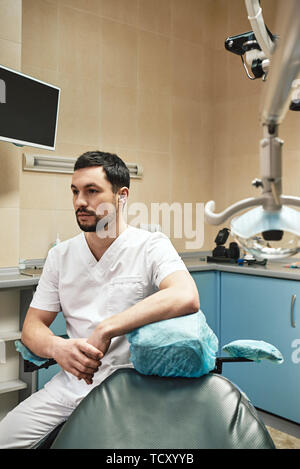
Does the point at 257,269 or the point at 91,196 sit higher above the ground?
the point at 91,196

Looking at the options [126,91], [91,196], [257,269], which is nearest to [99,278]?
[91,196]

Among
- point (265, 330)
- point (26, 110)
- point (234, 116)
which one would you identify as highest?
point (234, 116)

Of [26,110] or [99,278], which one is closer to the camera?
[99,278]

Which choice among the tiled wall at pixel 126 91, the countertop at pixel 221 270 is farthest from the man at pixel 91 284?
the tiled wall at pixel 126 91

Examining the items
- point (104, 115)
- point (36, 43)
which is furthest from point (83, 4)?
point (104, 115)

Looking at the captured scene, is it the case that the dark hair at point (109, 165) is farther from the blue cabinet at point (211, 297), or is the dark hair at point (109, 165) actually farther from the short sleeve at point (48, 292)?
the blue cabinet at point (211, 297)

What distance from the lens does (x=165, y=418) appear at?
1025mm

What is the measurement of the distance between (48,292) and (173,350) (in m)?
0.65

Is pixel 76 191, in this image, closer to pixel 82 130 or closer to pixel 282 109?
pixel 282 109

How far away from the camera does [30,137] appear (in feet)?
7.91

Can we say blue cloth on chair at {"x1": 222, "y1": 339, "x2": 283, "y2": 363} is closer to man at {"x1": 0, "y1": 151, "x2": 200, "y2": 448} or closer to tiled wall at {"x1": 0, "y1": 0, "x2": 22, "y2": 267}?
man at {"x1": 0, "y1": 151, "x2": 200, "y2": 448}

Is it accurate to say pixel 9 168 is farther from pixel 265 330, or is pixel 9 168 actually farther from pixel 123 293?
pixel 265 330

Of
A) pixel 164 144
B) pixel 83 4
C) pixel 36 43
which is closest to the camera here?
pixel 36 43
